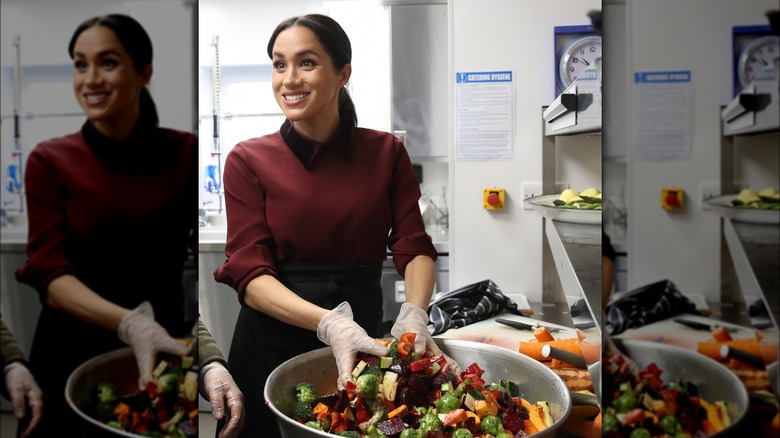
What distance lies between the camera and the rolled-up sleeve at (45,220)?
1.70 meters

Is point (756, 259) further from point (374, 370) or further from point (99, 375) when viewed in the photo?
point (99, 375)

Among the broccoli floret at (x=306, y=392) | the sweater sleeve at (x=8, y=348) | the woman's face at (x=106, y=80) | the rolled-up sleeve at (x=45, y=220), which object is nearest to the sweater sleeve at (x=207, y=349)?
the broccoli floret at (x=306, y=392)

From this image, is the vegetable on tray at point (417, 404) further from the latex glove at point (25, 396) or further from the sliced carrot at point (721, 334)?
the latex glove at point (25, 396)

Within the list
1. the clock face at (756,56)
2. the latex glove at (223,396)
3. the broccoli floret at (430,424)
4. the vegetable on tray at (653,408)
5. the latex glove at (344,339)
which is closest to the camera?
the clock face at (756,56)

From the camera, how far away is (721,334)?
1.35 m

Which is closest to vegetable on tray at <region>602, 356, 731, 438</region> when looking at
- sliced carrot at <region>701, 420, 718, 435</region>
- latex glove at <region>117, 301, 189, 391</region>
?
sliced carrot at <region>701, 420, 718, 435</region>

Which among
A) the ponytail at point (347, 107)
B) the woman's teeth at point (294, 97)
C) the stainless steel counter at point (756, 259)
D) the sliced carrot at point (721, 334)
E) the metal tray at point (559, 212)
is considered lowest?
the sliced carrot at point (721, 334)

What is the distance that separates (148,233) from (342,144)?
587 millimetres

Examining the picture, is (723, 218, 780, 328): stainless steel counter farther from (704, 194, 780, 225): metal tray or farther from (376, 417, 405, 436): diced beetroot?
(376, 417, 405, 436): diced beetroot

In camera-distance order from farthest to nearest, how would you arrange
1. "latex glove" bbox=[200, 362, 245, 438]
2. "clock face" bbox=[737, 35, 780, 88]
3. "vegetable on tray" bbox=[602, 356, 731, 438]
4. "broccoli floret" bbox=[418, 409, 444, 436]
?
"latex glove" bbox=[200, 362, 245, 438], "broccoli floret" bbox=[418, 409, 444, 436], "vegetable on tray" bbox=[602, 356, 731, 438], "clock face" bbox=[737, 35, 780, 88]

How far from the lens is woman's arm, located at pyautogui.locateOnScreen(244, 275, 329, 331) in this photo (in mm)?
1711

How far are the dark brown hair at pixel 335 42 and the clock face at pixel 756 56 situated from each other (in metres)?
0.92

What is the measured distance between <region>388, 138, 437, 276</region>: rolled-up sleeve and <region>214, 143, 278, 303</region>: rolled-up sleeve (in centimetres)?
35

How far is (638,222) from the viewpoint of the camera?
141 cm
